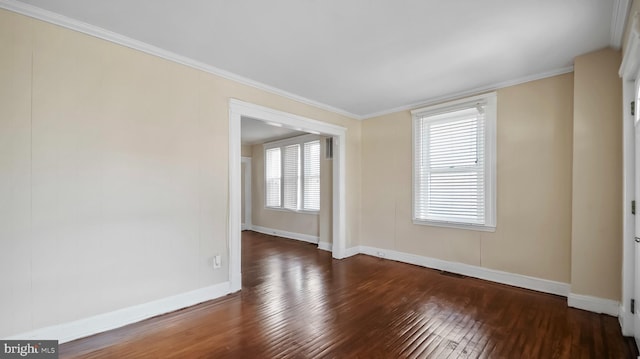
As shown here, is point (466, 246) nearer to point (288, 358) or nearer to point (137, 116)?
point (288, 358)

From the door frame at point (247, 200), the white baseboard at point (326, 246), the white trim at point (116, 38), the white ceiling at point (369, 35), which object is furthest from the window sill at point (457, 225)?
the door frame at point (247, 200)

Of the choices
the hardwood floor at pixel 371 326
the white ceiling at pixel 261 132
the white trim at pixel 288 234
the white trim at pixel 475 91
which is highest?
the white trim at pixel 475 91

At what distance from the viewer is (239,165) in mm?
3418

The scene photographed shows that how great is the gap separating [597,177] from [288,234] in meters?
5.65

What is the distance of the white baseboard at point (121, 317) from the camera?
2166 millimetres

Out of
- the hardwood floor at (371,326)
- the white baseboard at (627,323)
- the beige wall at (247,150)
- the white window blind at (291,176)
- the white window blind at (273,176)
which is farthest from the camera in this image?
the beige wall at (247,150)

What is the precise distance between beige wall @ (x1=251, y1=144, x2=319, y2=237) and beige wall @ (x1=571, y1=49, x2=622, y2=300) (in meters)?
4.42

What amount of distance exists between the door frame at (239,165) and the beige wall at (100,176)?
0.11 metres

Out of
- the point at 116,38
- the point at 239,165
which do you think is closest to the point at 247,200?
the point at 239,165

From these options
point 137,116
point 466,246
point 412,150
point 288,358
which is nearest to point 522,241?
point 466,246

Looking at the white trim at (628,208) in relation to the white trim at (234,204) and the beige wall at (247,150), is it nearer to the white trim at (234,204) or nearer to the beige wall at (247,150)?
the white trim at (234,204)

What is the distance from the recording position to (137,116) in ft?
8.62

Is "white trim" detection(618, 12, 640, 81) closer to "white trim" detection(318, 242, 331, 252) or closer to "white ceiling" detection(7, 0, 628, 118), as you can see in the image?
"white ceiling" detection(7, 0, 628, 118)

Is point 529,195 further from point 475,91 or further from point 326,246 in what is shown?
point 326,246
